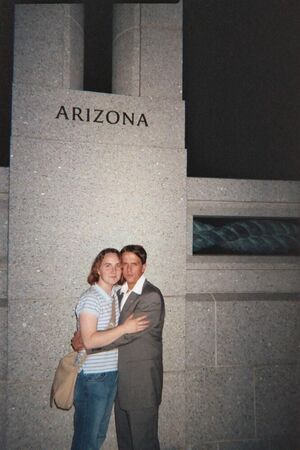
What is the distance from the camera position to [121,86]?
3635 millimetres

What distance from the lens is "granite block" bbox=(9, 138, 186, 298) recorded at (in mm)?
3186

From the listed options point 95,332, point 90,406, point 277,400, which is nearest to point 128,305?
point 95,332

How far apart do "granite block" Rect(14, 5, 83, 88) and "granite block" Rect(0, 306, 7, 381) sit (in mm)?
2424

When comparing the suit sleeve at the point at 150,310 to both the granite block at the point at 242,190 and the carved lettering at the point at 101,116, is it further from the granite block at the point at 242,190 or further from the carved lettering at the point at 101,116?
the carved lettering at the point at 101,116

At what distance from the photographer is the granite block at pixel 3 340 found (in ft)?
10.4

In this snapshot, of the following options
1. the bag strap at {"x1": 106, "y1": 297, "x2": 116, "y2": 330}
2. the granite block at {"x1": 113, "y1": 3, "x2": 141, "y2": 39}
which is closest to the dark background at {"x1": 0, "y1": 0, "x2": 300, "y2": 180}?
the granite block at {"x1": 113, "y1": 3, "x2": 141, "y2": 39}

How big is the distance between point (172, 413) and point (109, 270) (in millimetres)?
1889

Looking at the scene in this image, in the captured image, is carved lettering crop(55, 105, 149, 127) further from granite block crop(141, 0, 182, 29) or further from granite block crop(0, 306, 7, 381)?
granite block crop(0, 306, 7, 381)

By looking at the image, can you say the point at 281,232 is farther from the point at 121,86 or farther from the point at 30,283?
the point at 30,283

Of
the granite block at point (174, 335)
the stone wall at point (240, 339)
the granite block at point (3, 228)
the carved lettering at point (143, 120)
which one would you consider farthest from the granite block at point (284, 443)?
the carved lettering at point (143, 120)

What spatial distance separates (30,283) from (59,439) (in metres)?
1.67

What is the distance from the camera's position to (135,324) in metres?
2.66

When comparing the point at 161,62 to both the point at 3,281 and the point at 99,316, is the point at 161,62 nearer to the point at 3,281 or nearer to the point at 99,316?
the point at 99,316

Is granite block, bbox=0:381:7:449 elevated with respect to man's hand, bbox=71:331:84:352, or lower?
lower
